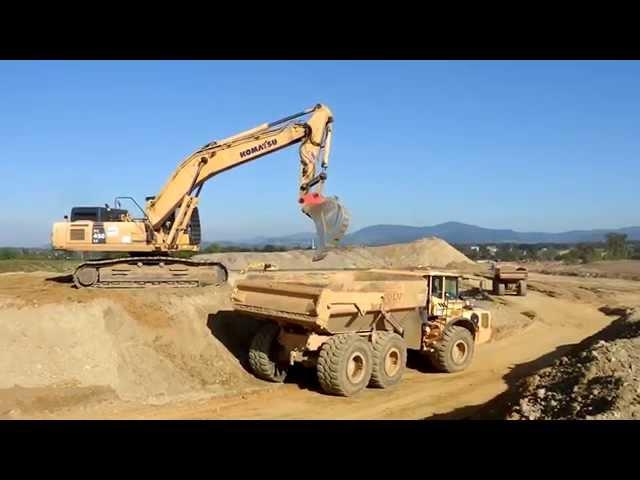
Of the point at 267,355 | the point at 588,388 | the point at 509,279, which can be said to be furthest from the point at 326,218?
the point at 509,279

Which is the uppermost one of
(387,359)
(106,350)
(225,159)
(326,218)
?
(225,159)

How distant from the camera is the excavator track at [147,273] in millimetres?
15828

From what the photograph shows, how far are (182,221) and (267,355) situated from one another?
6.63 meters

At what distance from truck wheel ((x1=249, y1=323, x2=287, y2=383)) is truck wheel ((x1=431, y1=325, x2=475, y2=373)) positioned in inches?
139

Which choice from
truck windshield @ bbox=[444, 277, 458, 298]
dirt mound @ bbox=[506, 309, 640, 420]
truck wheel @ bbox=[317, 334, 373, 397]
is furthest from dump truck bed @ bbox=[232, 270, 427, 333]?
dirt mound @ bbox=[506, 309, 640, 420]

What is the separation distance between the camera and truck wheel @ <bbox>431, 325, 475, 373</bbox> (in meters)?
13.3

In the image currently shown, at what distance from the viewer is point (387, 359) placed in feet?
38.6

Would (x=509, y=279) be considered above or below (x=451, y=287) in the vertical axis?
below

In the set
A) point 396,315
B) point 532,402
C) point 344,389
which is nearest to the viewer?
point 532,402

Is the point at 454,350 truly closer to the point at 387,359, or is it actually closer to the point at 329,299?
the point at 387,359
